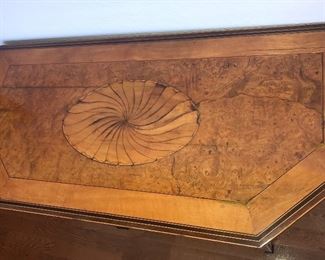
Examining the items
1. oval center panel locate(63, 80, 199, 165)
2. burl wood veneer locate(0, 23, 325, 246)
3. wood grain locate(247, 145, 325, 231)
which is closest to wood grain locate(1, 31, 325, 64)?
burl wood veneer locate(0, 23, 325, 246)

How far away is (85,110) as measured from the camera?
1031mm

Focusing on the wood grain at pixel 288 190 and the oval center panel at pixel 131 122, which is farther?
the oval center panel at pixel 131 122

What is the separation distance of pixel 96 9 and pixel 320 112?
0.81 metres

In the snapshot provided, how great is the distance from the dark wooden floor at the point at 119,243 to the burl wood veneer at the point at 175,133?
667 millimetres

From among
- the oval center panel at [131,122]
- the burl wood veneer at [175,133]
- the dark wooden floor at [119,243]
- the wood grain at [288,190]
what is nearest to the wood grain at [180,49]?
the burl wood veneer at [175,133]

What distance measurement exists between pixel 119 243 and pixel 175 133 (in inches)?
30.4

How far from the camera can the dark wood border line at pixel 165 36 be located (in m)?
1.01

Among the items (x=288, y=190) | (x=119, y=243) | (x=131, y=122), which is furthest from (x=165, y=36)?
(x=119, y=243)

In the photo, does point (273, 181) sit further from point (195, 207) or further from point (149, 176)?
point (149, 176)

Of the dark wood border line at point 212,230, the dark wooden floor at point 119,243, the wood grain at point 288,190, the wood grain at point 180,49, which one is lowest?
the dark wooden floor at point 119,243

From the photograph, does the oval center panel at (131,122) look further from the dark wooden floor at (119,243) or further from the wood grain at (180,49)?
the dark wooden floor at (119,243)

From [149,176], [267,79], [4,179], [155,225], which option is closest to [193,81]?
[267,79]

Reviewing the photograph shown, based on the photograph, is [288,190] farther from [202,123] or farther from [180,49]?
[180,49]

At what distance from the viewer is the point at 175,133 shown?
2.99ft
